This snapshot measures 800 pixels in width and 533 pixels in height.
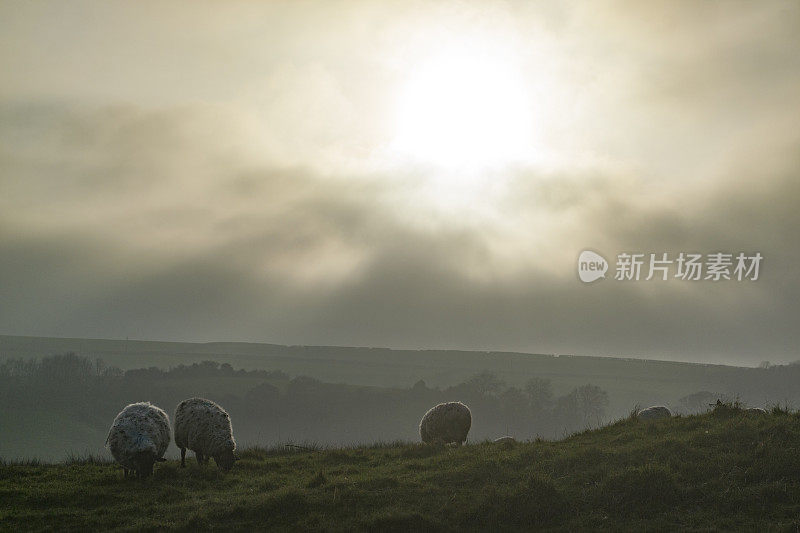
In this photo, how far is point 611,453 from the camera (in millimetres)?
18672

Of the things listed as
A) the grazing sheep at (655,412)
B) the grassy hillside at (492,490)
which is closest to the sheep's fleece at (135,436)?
the grassy hillside at (492,490)

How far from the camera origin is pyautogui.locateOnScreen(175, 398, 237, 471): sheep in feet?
73.0

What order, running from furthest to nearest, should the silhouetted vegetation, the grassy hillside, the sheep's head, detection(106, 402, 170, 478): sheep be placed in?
the silhouetted vegetation → the sheep's head → detection(106, 402, 170, 478): sheep → the grassy hillside

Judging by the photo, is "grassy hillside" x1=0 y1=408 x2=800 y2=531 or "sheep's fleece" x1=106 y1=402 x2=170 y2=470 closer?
"grassy hillside" x1=0 y1=408 x2=800 y2=531

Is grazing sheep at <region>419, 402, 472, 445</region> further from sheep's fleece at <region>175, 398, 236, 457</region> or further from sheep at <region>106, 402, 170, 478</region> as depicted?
sheep at <region>106, 402, 170, 478</region>

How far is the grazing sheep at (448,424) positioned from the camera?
29.1 m

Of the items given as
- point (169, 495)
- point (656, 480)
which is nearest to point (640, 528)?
point (656, 480)

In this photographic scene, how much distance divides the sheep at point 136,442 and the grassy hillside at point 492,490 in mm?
536

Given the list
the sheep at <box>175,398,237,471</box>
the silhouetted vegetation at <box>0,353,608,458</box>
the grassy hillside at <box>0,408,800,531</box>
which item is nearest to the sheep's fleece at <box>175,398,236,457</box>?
the sheep at <box>175,398,237,471</box>

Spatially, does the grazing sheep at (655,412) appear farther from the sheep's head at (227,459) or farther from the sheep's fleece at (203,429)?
the sheep's fleece at (203,429)

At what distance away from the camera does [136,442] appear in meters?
20.5

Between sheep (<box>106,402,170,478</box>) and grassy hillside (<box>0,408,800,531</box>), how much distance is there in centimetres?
54

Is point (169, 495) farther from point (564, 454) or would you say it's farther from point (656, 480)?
point (656, 480)

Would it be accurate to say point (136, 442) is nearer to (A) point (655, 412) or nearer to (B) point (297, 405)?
(A) point (655, 412)
